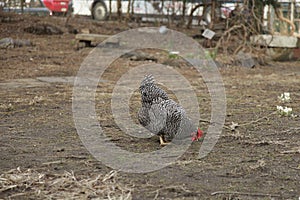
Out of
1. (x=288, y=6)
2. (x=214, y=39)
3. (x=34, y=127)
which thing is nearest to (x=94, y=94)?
(x=34, y=127)

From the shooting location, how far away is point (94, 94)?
8664 millimetres

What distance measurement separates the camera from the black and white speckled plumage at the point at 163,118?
5383 mm

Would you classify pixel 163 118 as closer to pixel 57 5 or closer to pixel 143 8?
pixel 57 5

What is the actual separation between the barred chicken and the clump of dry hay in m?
1.16

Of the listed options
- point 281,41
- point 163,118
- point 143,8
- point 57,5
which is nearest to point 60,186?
point 163,118

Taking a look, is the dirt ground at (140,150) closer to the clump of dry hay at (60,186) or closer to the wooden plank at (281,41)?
the clump of dry hay at (60,186)

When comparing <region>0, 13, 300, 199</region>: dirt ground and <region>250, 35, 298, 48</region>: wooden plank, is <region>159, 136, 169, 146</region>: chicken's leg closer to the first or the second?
<region>0, 13, 300, 199</region>: dirt ground

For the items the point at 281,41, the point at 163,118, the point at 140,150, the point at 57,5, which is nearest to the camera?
the point at 140,150

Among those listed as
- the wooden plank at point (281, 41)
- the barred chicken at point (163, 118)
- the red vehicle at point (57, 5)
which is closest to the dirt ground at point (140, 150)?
the barred chicken at point (163, 118)

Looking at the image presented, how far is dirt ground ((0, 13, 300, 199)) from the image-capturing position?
4.03 meters

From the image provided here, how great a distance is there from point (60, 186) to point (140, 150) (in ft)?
4.36

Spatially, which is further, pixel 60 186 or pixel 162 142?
pixel 162 142

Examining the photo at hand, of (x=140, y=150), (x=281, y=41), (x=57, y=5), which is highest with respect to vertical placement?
(x=57, y=5)

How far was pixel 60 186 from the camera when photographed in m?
4.03
